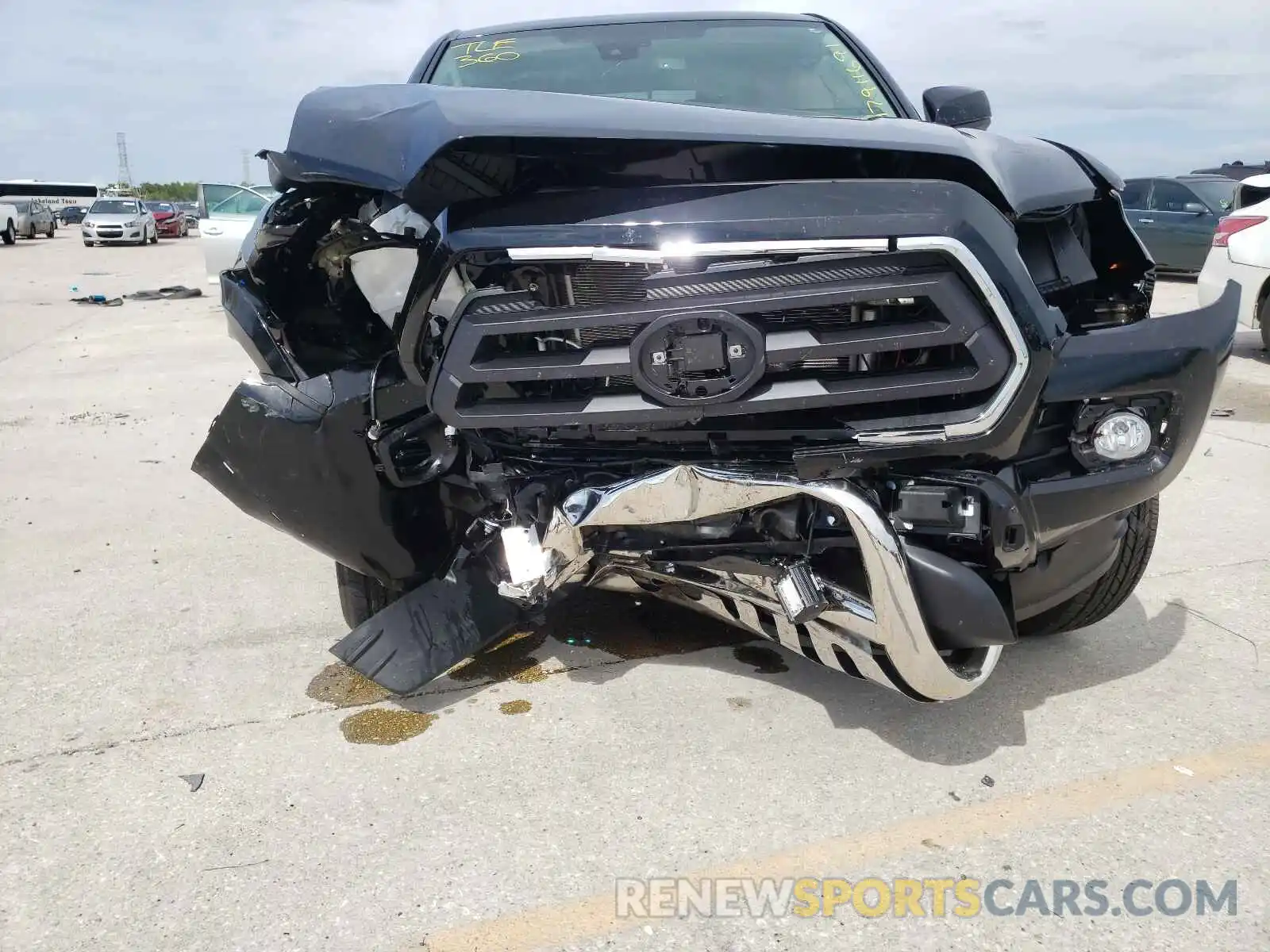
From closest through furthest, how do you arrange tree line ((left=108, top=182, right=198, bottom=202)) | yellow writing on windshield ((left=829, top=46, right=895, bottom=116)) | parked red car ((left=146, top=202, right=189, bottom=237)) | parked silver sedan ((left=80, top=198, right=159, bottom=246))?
1. yellow writing on windshield ((left=829, top=46, right=895, bottom=116))
2. parked silver sedan ((left=80, top=198, right=159, bottom=246))
3. parked red car ((left=146, top=202, right=189, bottom=237))
4. tree line ((left=108, top=182, right=198, bottom=202))

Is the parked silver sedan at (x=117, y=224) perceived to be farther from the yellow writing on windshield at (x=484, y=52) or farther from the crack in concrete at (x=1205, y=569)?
the crack in concrete at (x=1205, y=569)

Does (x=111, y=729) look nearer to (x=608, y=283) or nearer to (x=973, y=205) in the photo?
(x=608, y=283)

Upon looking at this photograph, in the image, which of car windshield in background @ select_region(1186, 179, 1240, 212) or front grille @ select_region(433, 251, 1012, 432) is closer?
front grille @ select_region(433, 251, 1012, 432)

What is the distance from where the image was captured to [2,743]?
8.68ft

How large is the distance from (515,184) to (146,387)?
21.8 feet

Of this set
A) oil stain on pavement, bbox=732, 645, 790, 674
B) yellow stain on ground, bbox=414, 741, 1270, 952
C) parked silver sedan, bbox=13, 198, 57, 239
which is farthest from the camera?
parked silver sedan, bbox=13, 198, 57, 239

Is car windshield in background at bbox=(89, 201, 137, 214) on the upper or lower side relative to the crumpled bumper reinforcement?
lower

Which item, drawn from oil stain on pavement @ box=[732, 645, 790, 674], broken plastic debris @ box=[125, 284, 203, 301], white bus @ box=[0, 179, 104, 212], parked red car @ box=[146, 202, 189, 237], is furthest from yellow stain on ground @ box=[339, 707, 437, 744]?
white bus @ box=[0, 179, 104, 212]

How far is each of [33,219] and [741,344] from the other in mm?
37760

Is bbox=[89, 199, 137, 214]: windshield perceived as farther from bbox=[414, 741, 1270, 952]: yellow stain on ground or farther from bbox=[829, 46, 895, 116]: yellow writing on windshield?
bbox=[414, 741, 1270, 952]: yellow stain on ground

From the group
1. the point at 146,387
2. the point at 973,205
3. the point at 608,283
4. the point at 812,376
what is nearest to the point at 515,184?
the point at 608,283

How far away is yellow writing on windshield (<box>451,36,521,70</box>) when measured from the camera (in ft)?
12.0

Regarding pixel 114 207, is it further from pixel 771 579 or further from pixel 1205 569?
pixel 771 579

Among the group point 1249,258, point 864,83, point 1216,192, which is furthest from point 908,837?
point 1216,192
